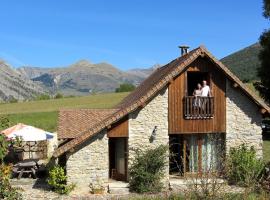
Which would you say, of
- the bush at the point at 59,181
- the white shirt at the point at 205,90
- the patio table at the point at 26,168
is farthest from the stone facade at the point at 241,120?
the patio table at the point at 26,168

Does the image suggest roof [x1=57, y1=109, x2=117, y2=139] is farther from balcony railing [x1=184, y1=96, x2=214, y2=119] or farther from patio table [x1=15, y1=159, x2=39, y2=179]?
balcony railing [x1=184, y1=96, x2=214, y2=119]

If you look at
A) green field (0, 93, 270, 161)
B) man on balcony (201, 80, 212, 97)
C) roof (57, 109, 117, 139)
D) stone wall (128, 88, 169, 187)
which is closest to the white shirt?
man on balcony (201, 80, 212, 97)

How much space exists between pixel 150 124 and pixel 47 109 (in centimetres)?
5721

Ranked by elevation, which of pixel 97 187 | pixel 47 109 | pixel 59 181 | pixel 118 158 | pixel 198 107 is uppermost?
pixel 47 109

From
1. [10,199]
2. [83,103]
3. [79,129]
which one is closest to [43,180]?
[79,129]

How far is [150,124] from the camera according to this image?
21969 mm

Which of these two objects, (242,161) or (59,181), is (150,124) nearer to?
(242,161)

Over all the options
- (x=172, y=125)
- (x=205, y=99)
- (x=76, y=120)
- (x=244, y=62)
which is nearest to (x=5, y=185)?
(x=172, y=125)

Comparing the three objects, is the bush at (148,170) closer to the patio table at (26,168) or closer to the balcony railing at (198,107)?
the balcony railing at (198,107)

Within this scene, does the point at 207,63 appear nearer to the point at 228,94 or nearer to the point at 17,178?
the point at 228,94

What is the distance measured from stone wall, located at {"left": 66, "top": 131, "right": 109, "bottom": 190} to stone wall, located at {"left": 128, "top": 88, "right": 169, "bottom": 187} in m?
1.33

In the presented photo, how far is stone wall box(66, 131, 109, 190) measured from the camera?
20.7 metres

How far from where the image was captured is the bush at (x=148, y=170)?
826 inches

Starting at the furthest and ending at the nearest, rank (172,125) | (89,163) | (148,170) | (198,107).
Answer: (198,107) < (172,125) < (148,170) < (89,163)
